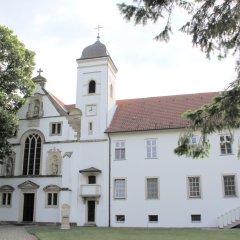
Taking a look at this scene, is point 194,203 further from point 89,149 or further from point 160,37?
point 160,37

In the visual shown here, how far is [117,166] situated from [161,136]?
14.4ft

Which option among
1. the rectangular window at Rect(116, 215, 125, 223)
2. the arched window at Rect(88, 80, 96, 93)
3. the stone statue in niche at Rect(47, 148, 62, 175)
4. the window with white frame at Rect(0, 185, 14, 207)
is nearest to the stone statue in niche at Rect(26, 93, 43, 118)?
the stone statue in niche at Rect(47, 148, 62, 175)

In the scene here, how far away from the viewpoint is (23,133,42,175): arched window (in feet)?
106

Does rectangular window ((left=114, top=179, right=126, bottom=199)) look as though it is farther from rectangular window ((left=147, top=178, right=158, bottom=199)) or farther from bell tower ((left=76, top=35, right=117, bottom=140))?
bell tower ((left=76, top=35, right=117, bottom=140))

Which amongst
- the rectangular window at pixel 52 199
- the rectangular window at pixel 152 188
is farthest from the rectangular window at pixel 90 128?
the rectangular window at pixel 152 188

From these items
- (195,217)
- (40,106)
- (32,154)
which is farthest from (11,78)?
(195,217)

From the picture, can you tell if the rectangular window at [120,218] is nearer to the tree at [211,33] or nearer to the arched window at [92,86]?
the arched window at [92,86]

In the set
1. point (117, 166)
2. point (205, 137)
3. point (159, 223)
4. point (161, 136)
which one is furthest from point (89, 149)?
point (205, 137)

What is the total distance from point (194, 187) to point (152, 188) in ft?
10.8

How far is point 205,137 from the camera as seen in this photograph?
1091cm

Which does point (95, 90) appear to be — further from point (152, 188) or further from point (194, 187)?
point (194, 187)

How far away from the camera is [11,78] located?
28.7 meters

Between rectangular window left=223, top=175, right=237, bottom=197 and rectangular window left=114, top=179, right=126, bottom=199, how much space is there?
7929mm

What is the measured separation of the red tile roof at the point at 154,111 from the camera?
30.7m
